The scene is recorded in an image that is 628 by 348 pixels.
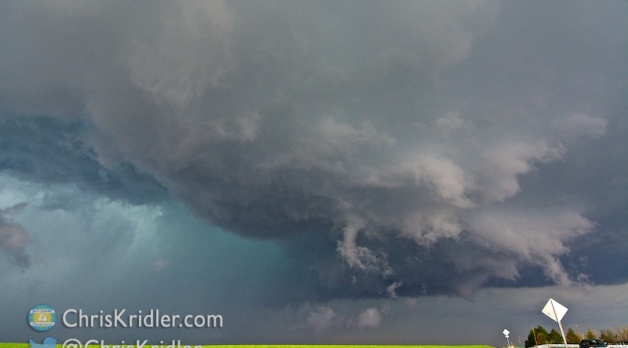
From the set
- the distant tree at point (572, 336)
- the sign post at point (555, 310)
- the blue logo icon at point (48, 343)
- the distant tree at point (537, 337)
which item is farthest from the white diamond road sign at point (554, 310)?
the distant tree at point (572, 336)

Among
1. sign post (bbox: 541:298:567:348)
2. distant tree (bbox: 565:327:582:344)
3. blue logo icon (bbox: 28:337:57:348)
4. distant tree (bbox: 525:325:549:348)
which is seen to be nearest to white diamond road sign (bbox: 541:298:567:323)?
sign post (bbox: 541:298:567:348)

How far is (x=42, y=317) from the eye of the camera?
27.8 meters

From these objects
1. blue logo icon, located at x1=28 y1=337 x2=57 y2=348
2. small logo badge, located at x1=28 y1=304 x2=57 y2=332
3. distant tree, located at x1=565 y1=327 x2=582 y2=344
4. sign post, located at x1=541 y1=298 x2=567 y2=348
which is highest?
small logo badge, located at x1=28 y1=304 x2=57 y2=332

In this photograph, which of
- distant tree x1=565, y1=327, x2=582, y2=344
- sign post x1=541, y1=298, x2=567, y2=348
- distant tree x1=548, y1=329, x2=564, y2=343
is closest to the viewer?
sign post x1=541, y1=298, x2=567, y2=348

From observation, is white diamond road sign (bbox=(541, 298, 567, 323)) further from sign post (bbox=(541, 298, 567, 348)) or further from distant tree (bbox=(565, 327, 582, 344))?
distant tree (bbox=(565, 327, 582, 344))

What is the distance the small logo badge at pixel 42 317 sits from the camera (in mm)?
27605

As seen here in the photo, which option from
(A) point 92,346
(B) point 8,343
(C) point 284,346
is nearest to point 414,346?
(C) point 284,346

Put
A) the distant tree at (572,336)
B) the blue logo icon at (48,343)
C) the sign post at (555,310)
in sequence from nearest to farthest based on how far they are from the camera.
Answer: the sign post at (555,310), the blue logo icon at (48,343), the distant tree at (572,336)

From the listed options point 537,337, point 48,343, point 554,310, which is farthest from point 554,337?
point 48,343

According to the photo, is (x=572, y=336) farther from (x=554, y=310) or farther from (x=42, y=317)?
(x=42, y=317)

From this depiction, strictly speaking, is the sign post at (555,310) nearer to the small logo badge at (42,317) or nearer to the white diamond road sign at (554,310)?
the white diamond road sign at (554,310)

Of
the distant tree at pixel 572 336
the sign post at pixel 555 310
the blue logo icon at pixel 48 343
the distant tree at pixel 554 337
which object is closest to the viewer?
the sign post at pixel 555 310

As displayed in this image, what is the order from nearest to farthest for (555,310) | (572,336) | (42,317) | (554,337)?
1. (555,310)
2. (42,317)
3. (554,337)
4. (572,336)

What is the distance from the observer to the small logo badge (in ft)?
90.6
